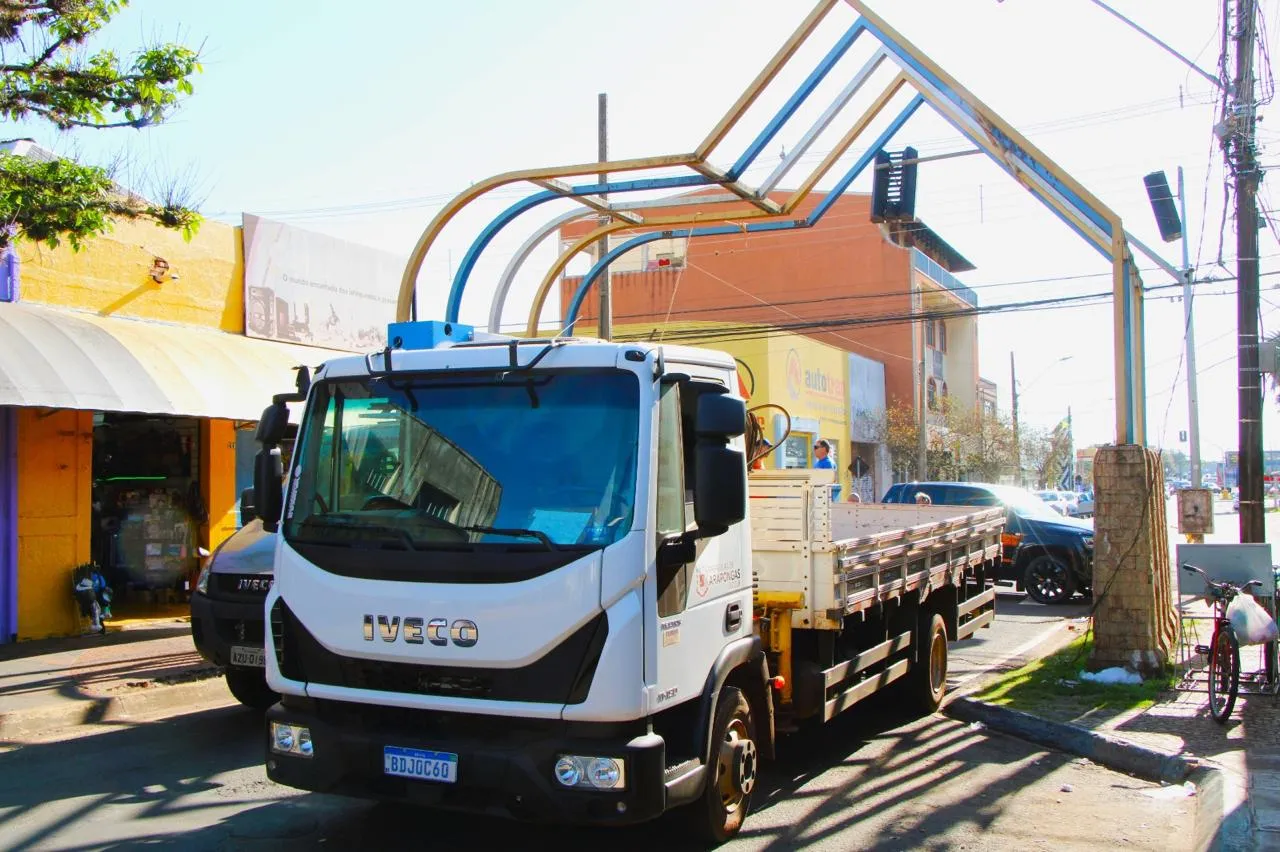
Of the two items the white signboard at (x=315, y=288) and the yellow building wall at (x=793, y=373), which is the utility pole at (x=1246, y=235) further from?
the yellow building wall at (x=793, y=373)

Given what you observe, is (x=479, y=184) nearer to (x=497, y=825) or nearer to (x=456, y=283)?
(x=456, y=283)

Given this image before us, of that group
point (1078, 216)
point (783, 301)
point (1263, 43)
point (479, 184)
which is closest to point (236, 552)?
point (479, 184)

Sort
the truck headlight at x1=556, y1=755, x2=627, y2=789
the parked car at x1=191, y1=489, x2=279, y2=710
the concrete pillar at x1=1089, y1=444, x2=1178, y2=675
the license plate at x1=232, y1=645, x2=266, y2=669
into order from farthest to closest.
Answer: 1. the concrete pillar at x1=1089, y1=444, x2=1178, y2=675
2. the parked car at x1=191, y1=489, x2=279, y2=710
3. the license plate at x1=232, y1=645, x2=266, y2=669
4. the truck headlight at x1=556, y1=755, x2=627, y2=789

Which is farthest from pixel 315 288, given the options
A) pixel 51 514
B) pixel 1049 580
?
pixel 1049 580

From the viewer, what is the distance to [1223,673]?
8531 millimetres

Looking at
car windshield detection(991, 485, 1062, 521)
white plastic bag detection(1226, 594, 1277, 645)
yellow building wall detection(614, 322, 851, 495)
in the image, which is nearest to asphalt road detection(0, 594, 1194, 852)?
white plastic bag detection(1226, 594, 1277, 645)

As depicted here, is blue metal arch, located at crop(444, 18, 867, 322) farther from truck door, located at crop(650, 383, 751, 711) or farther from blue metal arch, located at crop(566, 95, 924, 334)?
truck door, located at crop(650, 383, 751, 711)

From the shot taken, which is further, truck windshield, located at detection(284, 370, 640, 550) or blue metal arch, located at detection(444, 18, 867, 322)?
blue metal arch, located at detection(444, 18, 867, 322)

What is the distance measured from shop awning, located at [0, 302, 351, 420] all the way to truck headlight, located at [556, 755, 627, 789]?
296 inches

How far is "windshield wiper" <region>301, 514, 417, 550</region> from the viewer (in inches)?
199

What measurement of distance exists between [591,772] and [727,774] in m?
1.12

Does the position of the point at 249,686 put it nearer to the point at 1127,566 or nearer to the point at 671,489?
the point at 671,489

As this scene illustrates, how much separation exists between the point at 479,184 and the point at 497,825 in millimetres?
5995

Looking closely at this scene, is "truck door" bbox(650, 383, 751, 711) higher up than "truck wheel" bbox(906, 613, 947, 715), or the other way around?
"truck door" bbox(650, 383, 751, 711)
